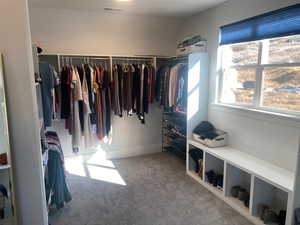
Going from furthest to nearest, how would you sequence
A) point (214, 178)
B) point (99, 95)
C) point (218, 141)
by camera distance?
point (99, 95), point (218, 141), point (214, 178)

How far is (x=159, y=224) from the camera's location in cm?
219

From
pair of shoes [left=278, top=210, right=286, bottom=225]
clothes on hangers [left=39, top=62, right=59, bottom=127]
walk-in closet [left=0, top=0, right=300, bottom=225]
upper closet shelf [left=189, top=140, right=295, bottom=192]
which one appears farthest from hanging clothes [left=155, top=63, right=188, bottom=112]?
pair of shoes [left=278, top=210, right=286, bottom=225]

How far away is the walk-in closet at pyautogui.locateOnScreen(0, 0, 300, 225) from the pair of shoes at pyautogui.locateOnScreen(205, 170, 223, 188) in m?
0.02

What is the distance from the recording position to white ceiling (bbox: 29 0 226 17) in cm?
298

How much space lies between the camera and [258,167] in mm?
2328

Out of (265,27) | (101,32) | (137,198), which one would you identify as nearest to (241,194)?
(137,198)

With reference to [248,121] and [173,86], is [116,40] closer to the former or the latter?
[173,86]

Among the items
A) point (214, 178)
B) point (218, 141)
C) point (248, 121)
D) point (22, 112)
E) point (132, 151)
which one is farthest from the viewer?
point (132, 151)

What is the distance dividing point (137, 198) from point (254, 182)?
4.37ft

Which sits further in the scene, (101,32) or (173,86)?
(101,32)

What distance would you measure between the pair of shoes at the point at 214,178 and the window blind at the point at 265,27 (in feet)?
5.71

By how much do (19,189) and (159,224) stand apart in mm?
1346

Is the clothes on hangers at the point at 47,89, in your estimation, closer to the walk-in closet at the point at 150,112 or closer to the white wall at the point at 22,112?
the walk-in closet at the point at 150,112

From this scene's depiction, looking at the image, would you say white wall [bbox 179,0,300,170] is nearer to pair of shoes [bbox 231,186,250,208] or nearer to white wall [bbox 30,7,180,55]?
pair of shoes [bbox 231,186,250,208]
